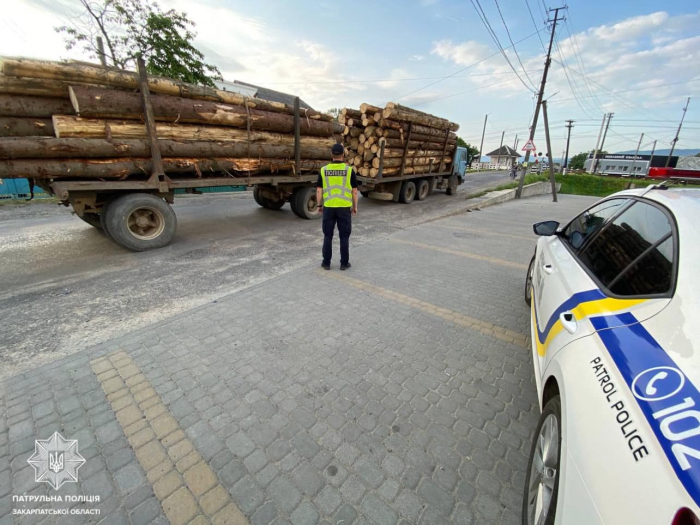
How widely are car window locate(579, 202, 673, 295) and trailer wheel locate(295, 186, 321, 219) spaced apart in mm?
6780

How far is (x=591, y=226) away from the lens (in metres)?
2.55

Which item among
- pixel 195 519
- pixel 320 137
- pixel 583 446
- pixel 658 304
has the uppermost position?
pixel 320 137

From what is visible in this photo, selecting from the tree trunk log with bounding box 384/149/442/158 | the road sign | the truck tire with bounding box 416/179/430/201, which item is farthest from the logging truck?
the road sign

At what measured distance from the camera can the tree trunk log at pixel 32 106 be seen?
4.39 metres

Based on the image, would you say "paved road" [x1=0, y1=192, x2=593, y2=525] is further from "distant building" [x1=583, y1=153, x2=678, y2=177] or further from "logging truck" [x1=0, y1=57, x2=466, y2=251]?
"distant building" [x1=583, y1=153, x2=678, y2=177]

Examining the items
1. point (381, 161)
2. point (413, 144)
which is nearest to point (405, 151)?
point (413, 144)

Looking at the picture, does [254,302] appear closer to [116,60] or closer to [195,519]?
[195,519]

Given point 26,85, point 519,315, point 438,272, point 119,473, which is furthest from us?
point 438,272

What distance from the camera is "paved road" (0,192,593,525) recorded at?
1679 mm

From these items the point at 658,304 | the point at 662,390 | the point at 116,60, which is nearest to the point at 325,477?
the point at 662,390

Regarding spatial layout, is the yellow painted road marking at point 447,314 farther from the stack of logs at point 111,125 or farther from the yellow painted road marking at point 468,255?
the stack of logs at point 111,125

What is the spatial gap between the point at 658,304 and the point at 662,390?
43 centimetres

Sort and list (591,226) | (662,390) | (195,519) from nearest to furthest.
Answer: (662,390) → (195,519) → (591,226)

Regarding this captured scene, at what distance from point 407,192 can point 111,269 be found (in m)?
10.2
